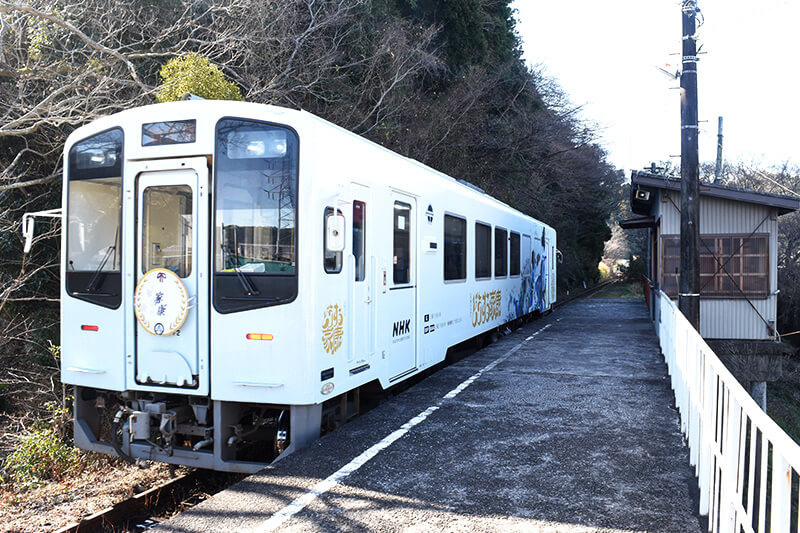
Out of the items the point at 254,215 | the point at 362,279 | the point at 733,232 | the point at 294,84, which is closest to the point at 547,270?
the point at 733,232

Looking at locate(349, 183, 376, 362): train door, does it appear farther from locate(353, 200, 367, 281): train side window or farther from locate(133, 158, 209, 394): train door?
locate(133, 158, 209, 394): train door

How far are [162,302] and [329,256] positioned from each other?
1.42m

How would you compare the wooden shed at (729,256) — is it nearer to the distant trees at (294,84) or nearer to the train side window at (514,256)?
the train side window at (514,256)

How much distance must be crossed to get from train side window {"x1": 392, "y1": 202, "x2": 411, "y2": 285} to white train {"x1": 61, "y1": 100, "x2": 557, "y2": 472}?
99 centimetres

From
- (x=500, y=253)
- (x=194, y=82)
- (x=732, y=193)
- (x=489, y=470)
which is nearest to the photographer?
(x=489, y=470)

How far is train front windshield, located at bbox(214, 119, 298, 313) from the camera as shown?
501 cm

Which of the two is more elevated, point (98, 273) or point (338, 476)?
point (98, 273)

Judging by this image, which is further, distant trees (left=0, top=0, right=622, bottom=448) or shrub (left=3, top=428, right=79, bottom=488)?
distant trees (left=0, top=0, right=622, bottom=448)

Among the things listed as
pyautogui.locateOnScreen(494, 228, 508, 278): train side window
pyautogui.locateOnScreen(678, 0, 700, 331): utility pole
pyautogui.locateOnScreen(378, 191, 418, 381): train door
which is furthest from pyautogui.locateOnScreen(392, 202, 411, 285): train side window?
pyautogui.locateOnScreen(678, 0, 700, 331): utility pole

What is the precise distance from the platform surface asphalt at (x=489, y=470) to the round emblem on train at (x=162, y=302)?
1.45 metres

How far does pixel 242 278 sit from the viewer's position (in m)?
5.03

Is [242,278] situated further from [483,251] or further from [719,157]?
[719,157]

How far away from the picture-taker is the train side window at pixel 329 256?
204 inches

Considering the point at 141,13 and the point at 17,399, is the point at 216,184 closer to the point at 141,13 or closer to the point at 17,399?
the point at 17,399
